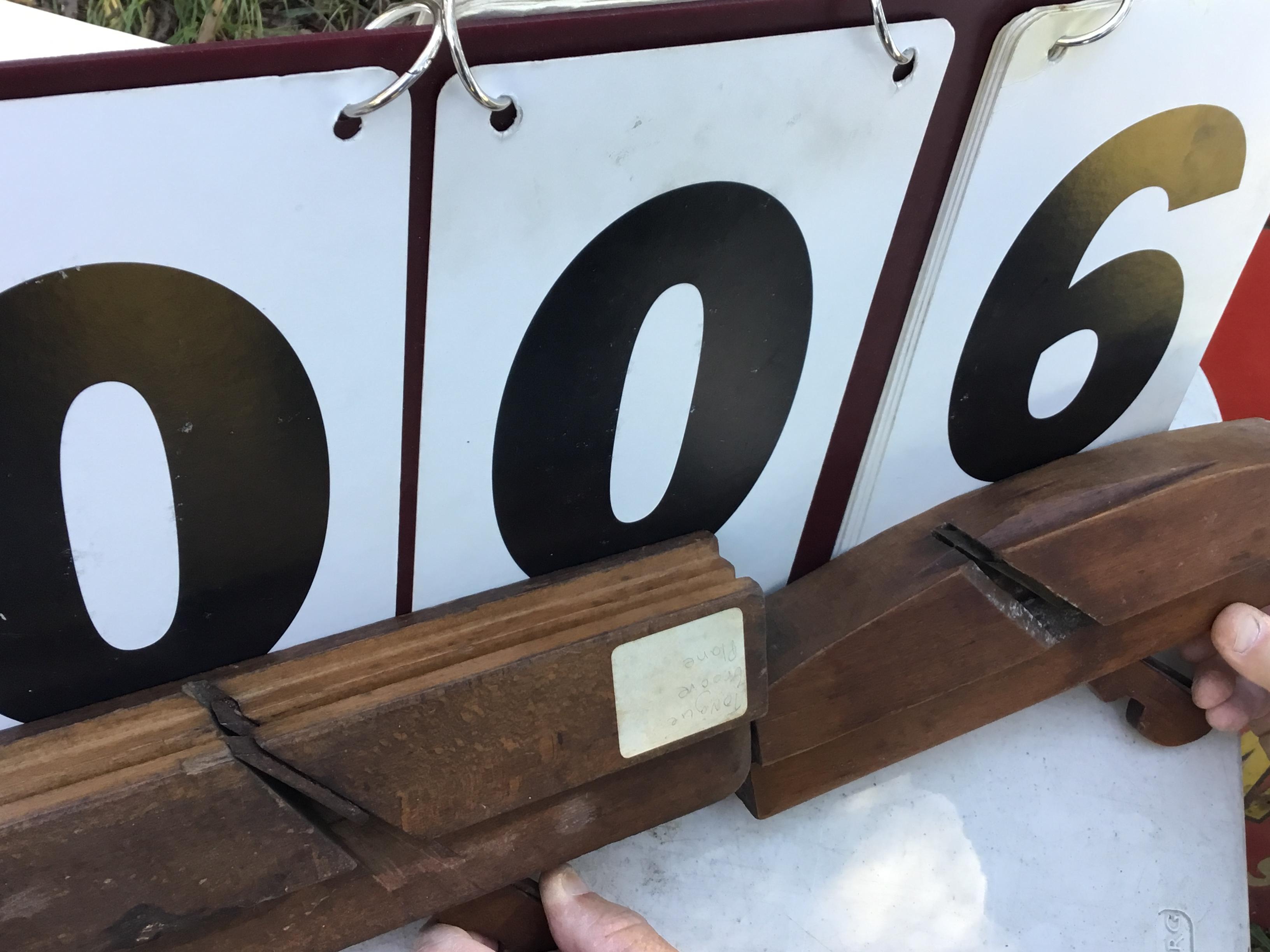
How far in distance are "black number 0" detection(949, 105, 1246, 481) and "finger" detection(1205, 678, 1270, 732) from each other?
9.8 inches

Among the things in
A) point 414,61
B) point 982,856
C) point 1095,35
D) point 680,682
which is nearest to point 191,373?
point 414,61

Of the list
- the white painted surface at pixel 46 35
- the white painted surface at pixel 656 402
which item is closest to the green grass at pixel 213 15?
the white painted surface at pixel 46 35

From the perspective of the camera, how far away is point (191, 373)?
39 centimetres

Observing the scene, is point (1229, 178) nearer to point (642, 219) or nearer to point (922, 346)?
point (922, 346)

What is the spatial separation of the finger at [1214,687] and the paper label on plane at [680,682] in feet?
1.43

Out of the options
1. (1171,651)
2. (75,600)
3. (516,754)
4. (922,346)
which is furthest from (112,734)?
(1171,651)

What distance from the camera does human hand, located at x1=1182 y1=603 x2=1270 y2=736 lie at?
0.69m

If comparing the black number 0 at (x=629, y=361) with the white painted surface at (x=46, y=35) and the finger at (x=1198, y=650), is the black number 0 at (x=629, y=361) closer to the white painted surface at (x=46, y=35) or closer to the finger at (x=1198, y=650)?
the white painted surface at (x=46, y=35)

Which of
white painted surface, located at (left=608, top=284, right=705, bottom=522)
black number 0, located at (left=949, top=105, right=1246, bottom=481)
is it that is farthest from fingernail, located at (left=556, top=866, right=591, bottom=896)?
black number 0, located at (left=949, top=105, right=1246, bottom=481)

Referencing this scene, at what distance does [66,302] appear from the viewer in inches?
13.9

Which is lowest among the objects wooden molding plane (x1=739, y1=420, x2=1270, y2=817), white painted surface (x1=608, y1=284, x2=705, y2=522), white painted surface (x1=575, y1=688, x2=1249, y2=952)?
white painted surface (x1=575, y1=688, x2=1249, y2=952)

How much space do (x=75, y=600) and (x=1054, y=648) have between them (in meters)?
0.61

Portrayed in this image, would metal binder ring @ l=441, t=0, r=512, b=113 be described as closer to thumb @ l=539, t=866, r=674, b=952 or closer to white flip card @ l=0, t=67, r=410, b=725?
white flip card @ l=0, t=67, r=410, b=725

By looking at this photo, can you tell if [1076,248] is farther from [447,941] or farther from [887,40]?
[447,941]
